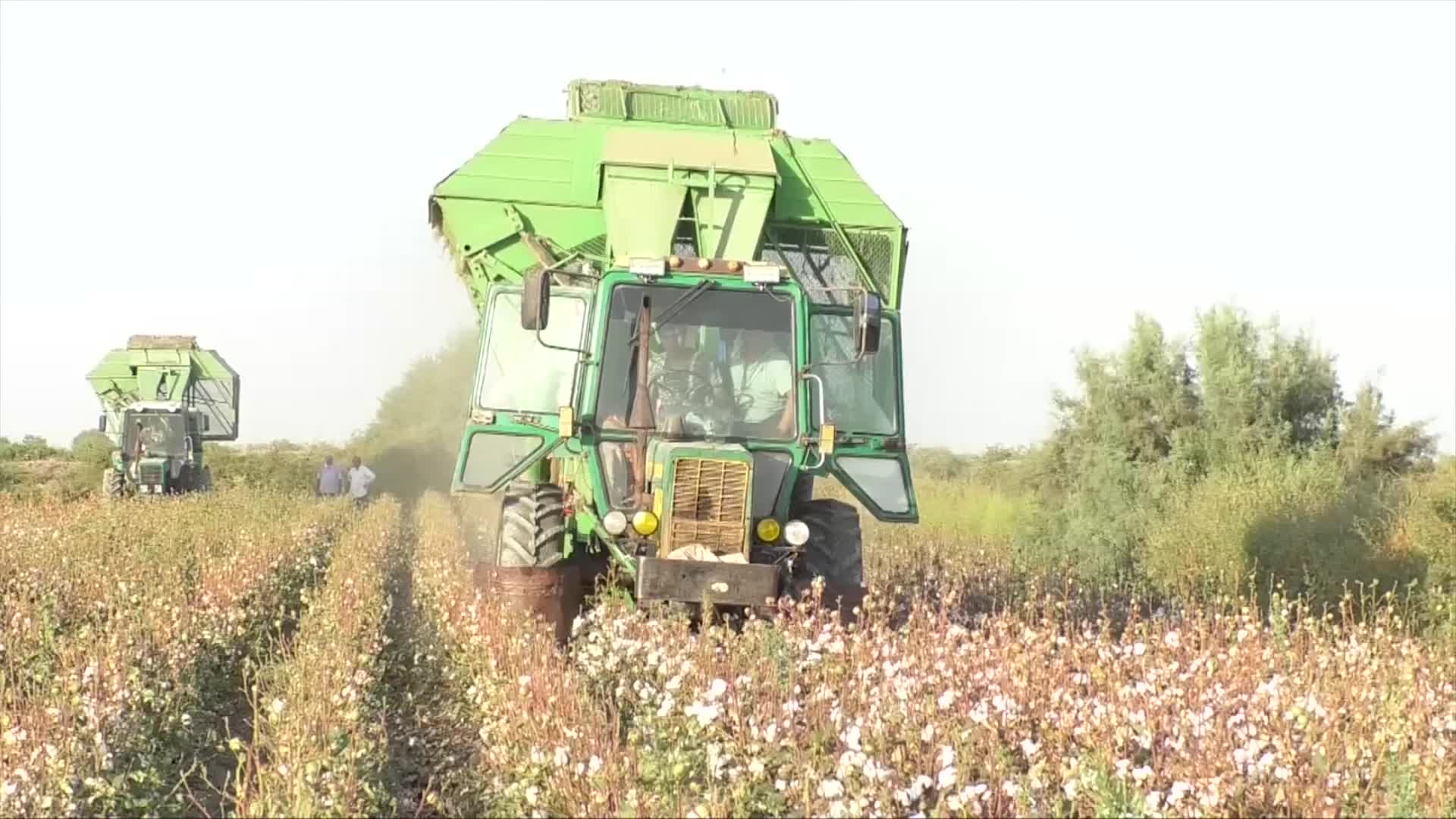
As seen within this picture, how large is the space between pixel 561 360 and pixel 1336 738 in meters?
5.62

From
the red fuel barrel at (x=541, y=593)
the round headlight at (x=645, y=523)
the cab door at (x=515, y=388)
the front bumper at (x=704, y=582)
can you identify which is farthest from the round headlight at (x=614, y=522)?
the cab door at (x=515, y=388)

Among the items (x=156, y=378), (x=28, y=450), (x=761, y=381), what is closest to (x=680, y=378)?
(x=761, y=381)

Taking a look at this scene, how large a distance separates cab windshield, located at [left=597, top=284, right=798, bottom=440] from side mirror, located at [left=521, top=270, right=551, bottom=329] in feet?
1.91

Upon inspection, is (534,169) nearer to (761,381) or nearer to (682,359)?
(682,359)

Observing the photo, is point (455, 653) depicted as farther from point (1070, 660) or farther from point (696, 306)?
point (1070, 660)

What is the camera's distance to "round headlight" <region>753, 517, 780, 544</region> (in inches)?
344

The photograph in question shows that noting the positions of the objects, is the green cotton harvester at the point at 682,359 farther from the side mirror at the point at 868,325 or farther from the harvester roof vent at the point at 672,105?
the harvester roof vent at the point at 672,105

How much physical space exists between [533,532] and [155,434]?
2411cm

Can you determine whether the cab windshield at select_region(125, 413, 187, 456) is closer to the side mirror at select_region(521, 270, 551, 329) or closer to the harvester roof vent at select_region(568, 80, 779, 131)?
the harvester roof vent at select_region(568, 80, 779, 131)

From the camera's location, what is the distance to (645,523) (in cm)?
851

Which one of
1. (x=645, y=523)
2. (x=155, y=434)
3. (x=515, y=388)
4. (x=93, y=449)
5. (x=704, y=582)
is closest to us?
(x=704, y=582)

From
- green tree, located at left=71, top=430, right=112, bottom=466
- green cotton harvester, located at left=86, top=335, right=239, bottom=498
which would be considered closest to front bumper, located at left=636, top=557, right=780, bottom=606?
green cotton harvester, located at left=86, top=335, right=239, bottom=498

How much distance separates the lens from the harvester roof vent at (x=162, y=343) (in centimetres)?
3338

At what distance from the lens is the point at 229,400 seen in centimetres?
3500
